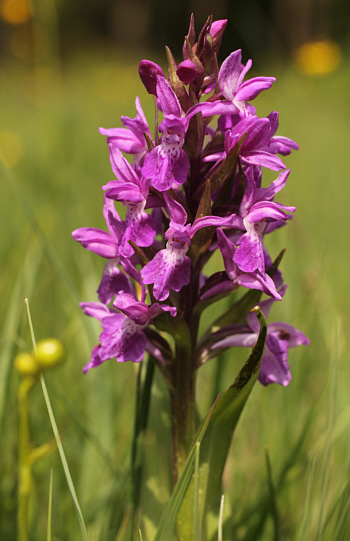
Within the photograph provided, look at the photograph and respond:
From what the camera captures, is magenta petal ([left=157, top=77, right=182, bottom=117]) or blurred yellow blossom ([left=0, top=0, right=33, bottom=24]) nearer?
magenta petal ([left=157, top=77, right=182, bottom=117])

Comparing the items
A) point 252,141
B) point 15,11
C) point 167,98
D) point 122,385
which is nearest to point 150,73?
point 167,98

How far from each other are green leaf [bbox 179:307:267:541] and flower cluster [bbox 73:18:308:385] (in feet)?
0.31

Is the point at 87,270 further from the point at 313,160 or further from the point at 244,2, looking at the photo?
the point at 244,2

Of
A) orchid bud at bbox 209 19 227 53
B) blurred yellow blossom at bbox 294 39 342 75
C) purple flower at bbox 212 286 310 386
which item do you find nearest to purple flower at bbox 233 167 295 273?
purple flower at bbox 212 286 310 386

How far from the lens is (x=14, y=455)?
3.25 feet

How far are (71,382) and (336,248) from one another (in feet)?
5.78

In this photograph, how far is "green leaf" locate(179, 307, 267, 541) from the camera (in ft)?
2.37

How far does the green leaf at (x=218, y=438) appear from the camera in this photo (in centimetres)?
72

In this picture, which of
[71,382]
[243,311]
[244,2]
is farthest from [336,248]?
[244,2]

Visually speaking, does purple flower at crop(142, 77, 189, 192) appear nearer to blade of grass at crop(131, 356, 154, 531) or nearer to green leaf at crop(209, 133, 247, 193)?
green leaf at crop(209, 133, 247, 193)

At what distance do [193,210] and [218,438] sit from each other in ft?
1.14

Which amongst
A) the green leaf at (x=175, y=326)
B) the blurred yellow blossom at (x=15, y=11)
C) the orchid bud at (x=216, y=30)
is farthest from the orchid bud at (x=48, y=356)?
the blurred yellow blossom at (x=15, y=11)

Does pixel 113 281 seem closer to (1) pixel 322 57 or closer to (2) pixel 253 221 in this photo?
(2) pixel 253 221

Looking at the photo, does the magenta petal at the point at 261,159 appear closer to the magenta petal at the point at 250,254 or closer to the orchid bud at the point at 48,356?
the magenta petal at the point at 250,254
